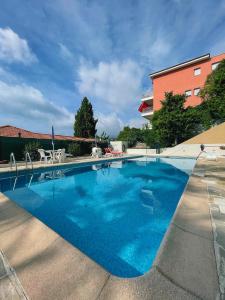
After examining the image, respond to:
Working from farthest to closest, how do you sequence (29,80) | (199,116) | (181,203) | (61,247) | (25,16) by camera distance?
(199,116) → (29,80) → (25,16) → (181,203) → (61,247)

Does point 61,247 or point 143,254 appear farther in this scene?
point 143,254

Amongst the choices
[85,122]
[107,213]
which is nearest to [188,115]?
[85,122]

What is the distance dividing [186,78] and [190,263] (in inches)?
1263

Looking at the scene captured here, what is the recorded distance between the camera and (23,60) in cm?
Answer: 1238

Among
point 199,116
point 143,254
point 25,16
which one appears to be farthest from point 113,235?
point 199,116

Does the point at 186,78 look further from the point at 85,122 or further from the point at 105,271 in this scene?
the point at 105,271

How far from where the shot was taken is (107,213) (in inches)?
200

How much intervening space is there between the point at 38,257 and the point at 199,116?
83.7 feet

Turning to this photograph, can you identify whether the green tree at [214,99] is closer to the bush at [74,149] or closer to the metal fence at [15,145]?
the bush at [74,149]

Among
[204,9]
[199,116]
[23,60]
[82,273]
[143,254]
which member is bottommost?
[143,254]

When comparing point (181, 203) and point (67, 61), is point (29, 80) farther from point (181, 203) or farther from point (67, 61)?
point (181, 203)

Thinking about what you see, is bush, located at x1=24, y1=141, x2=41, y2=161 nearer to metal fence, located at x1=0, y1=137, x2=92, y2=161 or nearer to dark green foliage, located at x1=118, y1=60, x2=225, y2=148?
metal fence, located at x1=0, y1=137, x2=92, y2=161

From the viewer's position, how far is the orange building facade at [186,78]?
1037 inches

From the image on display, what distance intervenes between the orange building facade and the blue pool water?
2479cm
